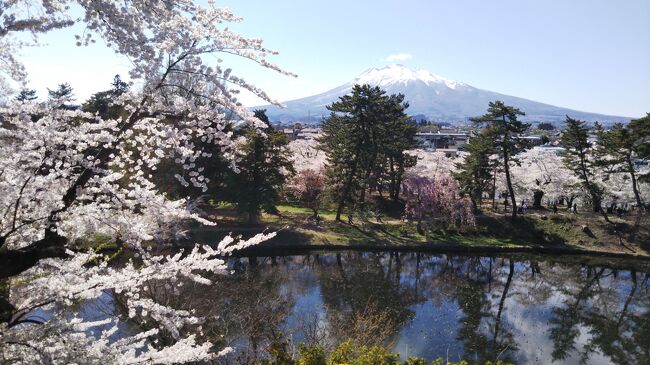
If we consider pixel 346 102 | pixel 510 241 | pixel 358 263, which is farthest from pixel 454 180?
pixel 358 263

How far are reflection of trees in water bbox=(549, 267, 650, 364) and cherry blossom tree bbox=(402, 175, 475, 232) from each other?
6.80 m

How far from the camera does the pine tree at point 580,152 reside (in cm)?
2606

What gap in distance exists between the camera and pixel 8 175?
2875mm

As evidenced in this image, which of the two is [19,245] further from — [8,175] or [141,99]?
[141,99]

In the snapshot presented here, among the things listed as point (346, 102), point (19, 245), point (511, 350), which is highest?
point (346, 102)

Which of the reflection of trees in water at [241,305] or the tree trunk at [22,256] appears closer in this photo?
the tree trunk at [22,256]

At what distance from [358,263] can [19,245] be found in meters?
17.4

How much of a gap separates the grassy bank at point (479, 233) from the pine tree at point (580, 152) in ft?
5.21

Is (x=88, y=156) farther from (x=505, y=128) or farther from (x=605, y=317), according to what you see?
(x=505, y=128)

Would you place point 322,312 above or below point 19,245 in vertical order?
below

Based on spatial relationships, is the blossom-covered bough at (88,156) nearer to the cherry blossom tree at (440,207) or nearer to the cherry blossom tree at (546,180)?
the cherry blossom tree at (440,207)

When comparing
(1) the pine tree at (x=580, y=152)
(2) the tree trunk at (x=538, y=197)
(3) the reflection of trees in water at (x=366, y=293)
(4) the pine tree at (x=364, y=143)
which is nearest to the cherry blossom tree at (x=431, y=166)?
(4) the pine tree at (x=364, y=143)

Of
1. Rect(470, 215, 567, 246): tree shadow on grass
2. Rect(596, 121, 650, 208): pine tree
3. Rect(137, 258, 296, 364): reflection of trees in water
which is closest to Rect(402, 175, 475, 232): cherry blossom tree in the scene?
Rect(470, 215, 567, 246): tree shadow on grass

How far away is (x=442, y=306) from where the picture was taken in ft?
50.1
